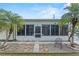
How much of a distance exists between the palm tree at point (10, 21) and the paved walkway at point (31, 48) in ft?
0.50

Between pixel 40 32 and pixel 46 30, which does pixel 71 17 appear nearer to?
pixel 46 30

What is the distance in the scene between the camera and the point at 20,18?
10.2 ft

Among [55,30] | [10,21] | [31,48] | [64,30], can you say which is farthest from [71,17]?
[10,21]

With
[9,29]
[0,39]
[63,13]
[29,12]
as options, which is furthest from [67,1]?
[0,39]

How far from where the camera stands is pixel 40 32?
3.19 m

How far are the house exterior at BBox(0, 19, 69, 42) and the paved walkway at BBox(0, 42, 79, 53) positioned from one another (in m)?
0.07

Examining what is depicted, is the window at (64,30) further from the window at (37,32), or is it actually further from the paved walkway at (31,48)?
the window at (37,32)

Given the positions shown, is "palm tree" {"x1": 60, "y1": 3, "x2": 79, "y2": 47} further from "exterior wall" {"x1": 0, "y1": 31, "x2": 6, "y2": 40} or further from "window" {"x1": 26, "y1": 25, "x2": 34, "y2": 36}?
"exterior wall" {"x1": 0, "y1": 31, "x2": 6, "y2": 40}

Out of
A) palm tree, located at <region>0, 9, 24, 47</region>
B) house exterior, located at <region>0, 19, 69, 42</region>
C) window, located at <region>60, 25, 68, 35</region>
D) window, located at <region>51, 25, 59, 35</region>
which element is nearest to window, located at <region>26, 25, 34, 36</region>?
house exterior, located at <region>0, 19, 69, 42</region>

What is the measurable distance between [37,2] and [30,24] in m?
0.42

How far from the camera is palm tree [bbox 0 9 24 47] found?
311cm

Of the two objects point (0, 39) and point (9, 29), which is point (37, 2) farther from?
point (0, 39)

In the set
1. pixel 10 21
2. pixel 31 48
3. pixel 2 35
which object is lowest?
pixel 31 48

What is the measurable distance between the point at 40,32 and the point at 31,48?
1.06ft
